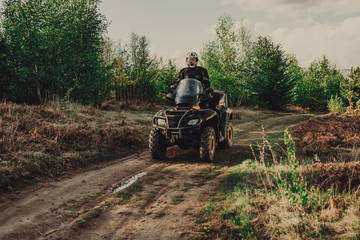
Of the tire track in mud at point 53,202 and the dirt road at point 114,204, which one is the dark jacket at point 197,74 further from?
the tire track in mud at point 53,202

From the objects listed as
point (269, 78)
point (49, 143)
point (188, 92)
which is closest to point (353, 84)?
point (269, 78)

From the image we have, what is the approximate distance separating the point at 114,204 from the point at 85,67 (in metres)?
16.4

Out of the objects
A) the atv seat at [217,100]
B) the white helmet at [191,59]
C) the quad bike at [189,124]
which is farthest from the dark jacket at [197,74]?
the atv seat at [217,100]

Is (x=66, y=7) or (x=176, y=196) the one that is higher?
(x=66, y=7)

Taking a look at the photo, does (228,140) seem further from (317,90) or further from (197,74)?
(317,90)

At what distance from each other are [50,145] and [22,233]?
12.4 feet

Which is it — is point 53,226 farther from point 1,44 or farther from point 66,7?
point 66,7

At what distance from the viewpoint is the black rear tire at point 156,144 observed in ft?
23.4

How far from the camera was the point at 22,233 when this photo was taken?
11.3 ft

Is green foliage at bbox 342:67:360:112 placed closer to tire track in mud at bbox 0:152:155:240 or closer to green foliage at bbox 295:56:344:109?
green foliage at bbox 295:56:344:109

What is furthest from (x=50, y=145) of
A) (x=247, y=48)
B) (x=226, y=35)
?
(x=247, y=48)

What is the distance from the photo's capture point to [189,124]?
6.61 m

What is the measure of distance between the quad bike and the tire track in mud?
1096 mm

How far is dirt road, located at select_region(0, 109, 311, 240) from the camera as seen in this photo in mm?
3523
